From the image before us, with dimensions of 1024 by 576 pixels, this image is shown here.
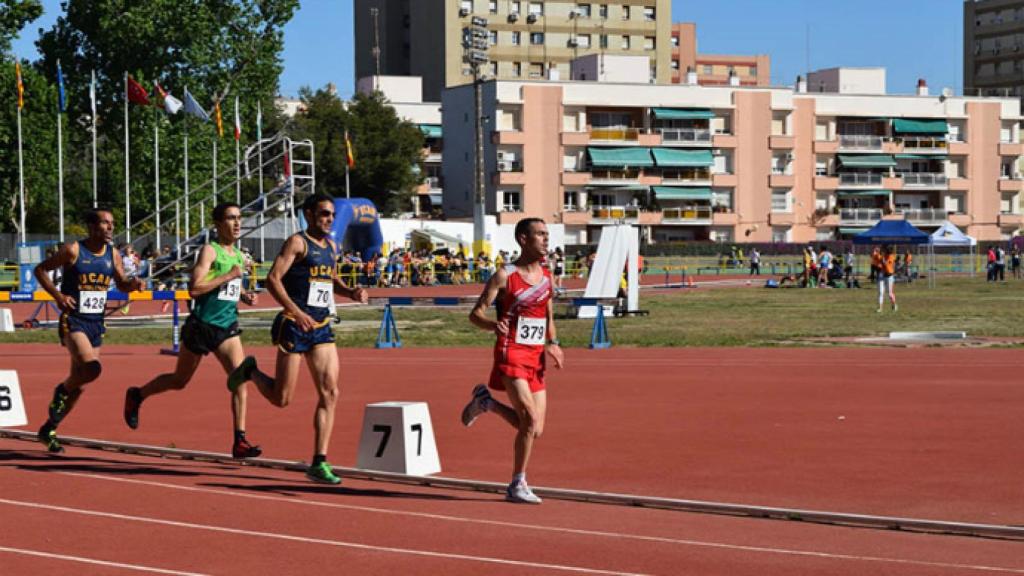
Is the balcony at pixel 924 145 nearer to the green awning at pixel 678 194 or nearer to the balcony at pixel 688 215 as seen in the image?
the green awning at pixel 678 194

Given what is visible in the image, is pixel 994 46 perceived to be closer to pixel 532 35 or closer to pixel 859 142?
pixel 859 142

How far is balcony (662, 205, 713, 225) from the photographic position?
98812mm

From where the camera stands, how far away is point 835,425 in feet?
48.6

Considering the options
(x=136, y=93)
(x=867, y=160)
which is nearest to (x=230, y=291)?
(x=136, y=93)

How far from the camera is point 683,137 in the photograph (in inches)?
3910

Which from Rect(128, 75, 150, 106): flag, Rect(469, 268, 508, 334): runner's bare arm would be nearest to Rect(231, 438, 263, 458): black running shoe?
Rect(469, 268, 508, 334): runner's bare arm

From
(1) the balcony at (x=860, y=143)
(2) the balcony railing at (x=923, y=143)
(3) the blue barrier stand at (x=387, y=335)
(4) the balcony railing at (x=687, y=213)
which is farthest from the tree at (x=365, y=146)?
(3) the blue barrier stand at (x=387, y=335)

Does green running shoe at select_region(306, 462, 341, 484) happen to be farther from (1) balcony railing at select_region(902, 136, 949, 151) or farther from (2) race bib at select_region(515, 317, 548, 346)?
(1) balcony railing at select_region(902, 136, 949, 151)

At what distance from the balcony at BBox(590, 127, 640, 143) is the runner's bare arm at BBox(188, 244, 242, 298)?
86405 millimetres

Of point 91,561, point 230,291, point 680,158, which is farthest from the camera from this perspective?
point 680,158

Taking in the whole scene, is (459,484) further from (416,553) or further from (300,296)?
(416,553)

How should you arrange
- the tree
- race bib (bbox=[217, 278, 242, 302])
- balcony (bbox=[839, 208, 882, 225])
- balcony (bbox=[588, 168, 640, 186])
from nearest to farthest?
race bib (bbox=[217, 278, 242, 302])
the tree
balcony (bbox=[588, 168, 640, 186])
balcony (bbox=[839, 208, 882, 225])

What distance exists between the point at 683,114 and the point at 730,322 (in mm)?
64480

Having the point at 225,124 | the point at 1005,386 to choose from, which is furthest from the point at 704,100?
the point at 1005,386
